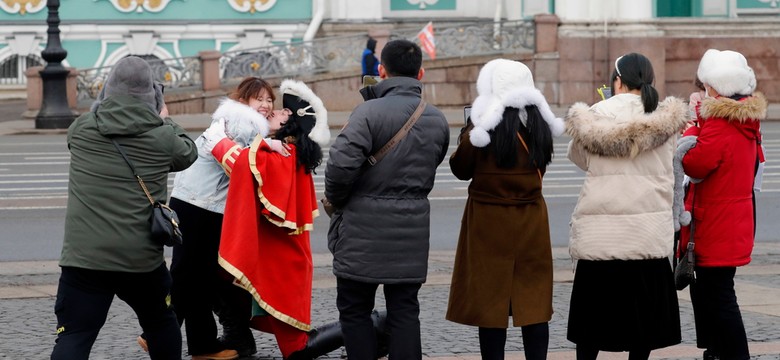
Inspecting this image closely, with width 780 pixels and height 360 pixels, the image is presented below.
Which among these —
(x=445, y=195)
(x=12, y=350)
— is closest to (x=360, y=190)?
(x=12, y=350)

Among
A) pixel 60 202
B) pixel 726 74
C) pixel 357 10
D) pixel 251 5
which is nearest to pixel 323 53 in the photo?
pixel 357 10

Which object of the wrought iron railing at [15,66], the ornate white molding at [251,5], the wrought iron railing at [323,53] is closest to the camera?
the wrought iron railing at [323,53]

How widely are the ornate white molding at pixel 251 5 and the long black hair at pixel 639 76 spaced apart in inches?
1134

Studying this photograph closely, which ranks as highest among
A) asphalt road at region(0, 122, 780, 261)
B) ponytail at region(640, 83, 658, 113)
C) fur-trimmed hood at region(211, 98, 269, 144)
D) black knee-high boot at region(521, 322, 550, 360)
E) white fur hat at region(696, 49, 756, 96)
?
white fur hat at region(696, 49, 756, 96)

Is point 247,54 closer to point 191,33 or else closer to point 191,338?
point 191,33

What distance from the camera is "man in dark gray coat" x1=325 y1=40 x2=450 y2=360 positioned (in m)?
6.41

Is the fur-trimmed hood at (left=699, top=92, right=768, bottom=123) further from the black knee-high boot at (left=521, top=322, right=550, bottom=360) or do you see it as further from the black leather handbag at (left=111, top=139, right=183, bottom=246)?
the black leather handbag at (left=111, top=139, right=183, bottom=246)

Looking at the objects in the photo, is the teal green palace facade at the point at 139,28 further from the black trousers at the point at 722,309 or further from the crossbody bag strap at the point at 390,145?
the crossbody bag strap at the point at 390,145

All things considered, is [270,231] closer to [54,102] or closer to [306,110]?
[306,110]

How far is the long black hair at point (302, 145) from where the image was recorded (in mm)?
7070

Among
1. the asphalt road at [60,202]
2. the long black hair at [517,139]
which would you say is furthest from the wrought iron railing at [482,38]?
the long black hair at [517,139]

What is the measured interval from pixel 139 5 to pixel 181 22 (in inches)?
42.0

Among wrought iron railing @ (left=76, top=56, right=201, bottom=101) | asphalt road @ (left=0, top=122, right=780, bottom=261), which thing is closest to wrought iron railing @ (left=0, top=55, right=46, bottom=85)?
wrought iron railing @ (left=76, top=56, right=201, bottom=101)

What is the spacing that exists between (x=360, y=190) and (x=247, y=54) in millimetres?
24301
